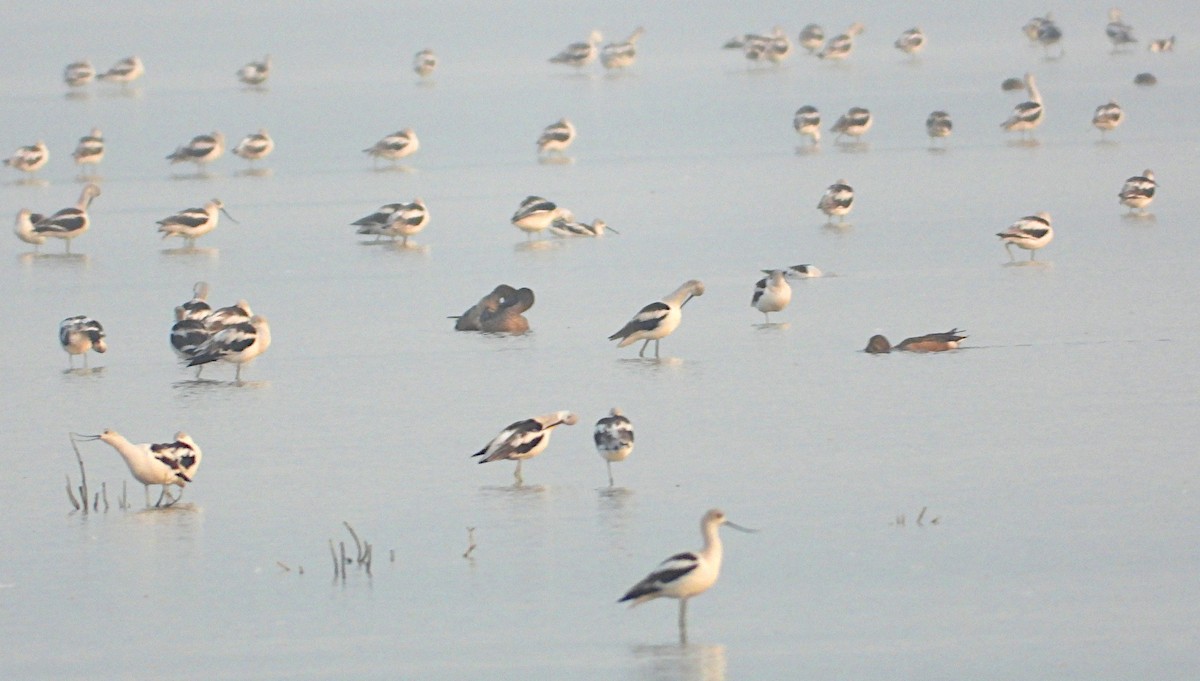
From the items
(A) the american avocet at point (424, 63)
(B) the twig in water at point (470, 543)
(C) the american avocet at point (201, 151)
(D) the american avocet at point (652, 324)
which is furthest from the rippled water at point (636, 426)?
(A) the american avocet at point (424, 63)

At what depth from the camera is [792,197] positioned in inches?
1097

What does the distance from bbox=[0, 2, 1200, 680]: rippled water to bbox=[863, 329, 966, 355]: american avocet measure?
9.1 inches

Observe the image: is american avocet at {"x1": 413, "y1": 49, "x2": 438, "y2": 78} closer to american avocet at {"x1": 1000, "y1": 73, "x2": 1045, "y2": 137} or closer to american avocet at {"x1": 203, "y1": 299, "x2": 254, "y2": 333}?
american avocet at {"x1": 1000, "y1": 73, "x2": 1045, "y2": 137}

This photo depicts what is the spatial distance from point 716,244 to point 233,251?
5.71 m

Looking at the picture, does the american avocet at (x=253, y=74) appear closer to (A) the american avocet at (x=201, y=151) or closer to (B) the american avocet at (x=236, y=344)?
(A) the american avocet at (x=201, y=151)

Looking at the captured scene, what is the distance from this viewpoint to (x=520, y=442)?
12125 mm

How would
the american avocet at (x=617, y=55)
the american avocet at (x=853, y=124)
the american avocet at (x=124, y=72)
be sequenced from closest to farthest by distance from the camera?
1. the american avocet at (x=853, y=124)
2. the american avocet at (x=124, y=72)
3. the american avocet at (x=617, y=55)

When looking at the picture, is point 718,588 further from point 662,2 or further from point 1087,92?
point 662,2

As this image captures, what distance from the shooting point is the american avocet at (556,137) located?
3362cm

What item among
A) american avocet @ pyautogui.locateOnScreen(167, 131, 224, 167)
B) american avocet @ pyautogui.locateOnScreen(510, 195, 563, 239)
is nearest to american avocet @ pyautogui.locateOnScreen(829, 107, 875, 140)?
american avocet @ pyautogui.locateOnScreen(167, 131, 224, 167)

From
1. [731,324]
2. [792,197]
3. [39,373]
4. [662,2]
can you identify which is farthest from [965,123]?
[662,2]

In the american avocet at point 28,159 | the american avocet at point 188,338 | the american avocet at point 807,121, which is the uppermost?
the american avocet at point 807,121

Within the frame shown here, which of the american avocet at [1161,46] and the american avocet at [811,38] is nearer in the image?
the american avocet at [1161,46]

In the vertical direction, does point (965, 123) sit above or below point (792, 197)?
above
